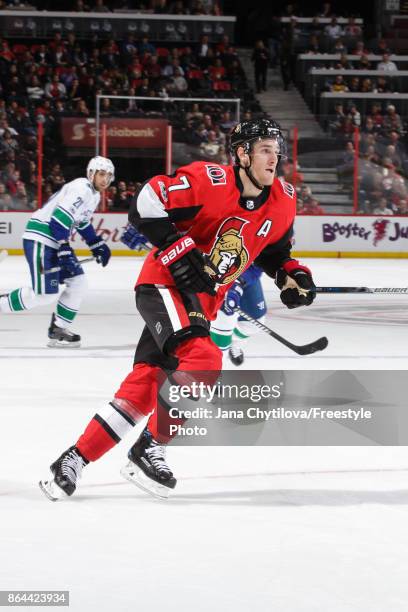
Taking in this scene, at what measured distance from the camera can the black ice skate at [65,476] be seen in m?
2.86

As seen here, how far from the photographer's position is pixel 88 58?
54.3 feet

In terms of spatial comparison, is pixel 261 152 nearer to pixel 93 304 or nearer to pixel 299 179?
pixel 93 304

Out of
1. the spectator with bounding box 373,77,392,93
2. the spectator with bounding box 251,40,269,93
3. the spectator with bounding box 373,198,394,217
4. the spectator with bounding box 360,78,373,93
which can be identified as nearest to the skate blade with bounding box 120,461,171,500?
the spectator with bounding box 373,198,394,217

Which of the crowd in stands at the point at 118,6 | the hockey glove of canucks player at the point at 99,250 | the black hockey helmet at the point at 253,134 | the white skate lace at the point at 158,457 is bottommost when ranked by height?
the crowd in stands at the point at 118,6

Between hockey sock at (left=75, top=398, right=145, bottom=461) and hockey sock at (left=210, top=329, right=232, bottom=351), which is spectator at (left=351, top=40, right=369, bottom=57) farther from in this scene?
hockey sock at (left=75, top=398, right=145, bottom=461)

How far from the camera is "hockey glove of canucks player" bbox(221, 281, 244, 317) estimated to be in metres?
4.91

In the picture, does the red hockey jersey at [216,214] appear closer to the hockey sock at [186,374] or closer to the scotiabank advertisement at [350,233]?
the hockey sock at [186,374]

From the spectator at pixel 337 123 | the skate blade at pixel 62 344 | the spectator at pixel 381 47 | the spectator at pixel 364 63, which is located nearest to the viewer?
the skate blade at pixel 62 344

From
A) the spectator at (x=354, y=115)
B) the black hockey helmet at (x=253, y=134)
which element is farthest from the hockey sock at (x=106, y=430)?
the spectator at (x=354, y=115)

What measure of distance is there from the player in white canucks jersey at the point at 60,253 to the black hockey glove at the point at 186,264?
3025mm

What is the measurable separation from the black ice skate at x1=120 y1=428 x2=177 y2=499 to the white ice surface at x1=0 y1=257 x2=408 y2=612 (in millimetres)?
41

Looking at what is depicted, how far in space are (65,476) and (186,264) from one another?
651 mm

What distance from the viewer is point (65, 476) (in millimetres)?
2869

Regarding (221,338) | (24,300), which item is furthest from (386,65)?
(221,338)
